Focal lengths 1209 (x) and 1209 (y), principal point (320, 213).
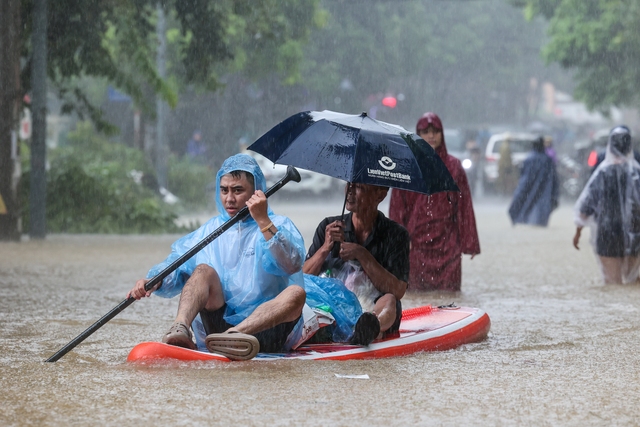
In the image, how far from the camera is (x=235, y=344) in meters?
5.96

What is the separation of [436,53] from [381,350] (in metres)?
44.3

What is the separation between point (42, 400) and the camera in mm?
5379

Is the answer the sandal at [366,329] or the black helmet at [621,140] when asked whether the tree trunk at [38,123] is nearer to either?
the black helmet at [621,140]

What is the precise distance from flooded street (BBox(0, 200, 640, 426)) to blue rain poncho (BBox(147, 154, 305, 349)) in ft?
1.23

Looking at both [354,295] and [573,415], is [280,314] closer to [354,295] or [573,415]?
[354,295]

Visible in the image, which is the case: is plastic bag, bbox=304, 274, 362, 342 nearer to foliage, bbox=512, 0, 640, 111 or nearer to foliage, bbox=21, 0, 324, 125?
foliage, bbox=21, 0, 324, 125

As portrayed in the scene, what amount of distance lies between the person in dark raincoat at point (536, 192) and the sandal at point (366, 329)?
15.4m

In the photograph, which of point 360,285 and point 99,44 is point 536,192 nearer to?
point 99,44

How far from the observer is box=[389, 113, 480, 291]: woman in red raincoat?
10.5m

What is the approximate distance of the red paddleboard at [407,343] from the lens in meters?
6.05

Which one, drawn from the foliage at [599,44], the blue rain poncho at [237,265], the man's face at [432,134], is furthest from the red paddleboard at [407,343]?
the foliage at [599,44]

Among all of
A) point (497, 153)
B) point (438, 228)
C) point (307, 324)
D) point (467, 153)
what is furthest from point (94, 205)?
point (467, 153)

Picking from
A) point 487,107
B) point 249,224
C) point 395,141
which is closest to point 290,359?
point 249,224

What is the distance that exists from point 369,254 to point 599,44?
25132 millimetres
